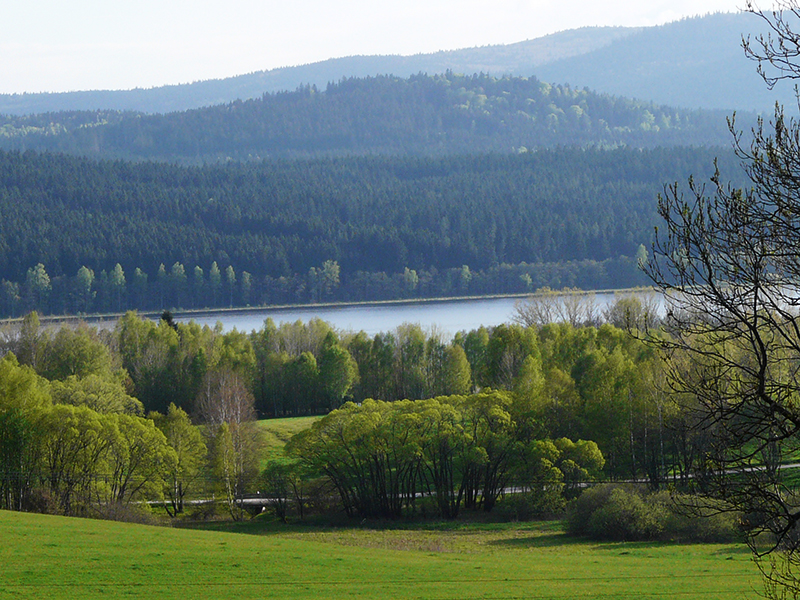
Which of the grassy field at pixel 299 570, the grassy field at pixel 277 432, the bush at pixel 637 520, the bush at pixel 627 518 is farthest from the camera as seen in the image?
the grassy field at pixel 277 432

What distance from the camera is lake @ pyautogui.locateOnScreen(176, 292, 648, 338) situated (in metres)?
129

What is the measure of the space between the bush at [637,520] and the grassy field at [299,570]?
3.44m

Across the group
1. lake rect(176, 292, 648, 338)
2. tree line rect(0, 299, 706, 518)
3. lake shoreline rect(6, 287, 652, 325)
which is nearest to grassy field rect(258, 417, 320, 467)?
tree line rect(0, 299, 706, 518)

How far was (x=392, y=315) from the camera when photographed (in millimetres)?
152625

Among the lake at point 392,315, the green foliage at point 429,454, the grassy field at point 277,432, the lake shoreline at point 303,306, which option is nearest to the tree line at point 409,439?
the green foliage at point 429,454

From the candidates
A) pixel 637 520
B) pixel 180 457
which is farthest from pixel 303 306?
pixel 637 520

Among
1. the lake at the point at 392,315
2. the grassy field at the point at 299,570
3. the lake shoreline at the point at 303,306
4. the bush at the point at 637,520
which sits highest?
the lake shoreline at the point at 303,306

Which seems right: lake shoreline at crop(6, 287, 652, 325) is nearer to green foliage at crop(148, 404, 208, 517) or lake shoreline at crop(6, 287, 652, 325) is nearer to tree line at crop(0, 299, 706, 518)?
tree line at crop(0, 299, 706, 518)

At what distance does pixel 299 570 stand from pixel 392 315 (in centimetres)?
12730

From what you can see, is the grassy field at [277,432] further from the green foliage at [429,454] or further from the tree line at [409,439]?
the green foliage at [429,454]

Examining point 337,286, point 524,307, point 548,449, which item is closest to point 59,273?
point 337,286

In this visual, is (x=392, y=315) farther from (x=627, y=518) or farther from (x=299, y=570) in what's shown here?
(x=299, y=570)

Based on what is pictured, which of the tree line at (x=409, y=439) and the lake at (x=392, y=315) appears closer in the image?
the tree line at (x=409, y=439)

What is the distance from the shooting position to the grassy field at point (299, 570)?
22.2 m
